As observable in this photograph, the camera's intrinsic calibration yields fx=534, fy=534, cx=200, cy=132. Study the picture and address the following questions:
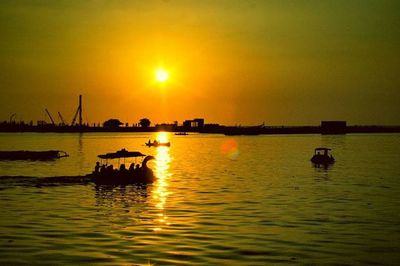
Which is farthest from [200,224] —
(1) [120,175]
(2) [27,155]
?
(2) [27,155]

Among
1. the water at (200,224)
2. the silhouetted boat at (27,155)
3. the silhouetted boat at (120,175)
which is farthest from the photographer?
the silhouetted boat at (27,155)

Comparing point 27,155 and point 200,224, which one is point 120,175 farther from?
point 27,155

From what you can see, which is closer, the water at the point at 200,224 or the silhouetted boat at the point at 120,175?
the water at the point at 200,224

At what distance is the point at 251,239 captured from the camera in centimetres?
2625

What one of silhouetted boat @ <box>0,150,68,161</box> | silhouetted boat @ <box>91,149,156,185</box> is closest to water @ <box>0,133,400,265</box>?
silhouetted boat @ <box>91,149,156,185</box>

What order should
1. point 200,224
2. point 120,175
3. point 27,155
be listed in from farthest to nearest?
point 27,155
point 120,175
point 200,224

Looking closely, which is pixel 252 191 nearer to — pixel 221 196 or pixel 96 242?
pixel 221 196

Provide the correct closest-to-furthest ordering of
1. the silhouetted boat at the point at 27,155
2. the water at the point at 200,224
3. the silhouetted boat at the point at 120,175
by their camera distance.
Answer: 1. the water at the point at 200,224
2. the silhouetted boat at the point at 120,175
3. the silhouetted boat at the point at 27,155

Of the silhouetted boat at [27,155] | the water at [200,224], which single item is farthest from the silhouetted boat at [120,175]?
the silhouetted boat at [27,155]

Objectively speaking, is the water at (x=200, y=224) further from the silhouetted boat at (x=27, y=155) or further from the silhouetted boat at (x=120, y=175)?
the silhouetted boat at (x=27, y=155)

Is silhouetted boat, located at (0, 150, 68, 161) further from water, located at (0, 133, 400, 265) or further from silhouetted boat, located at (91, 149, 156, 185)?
water, located at (0, 133, 400, 265)

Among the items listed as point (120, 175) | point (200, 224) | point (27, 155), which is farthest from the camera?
point (27, 155)

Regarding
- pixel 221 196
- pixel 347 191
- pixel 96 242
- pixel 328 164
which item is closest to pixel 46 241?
pixel 96 242

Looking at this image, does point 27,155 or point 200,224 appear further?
point 27,155
